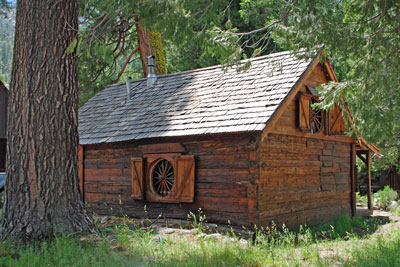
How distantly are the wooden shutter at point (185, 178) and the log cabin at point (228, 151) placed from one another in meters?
0.02

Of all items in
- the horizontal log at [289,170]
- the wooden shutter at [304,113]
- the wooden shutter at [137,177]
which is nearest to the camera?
the horizontal log at [289,170]

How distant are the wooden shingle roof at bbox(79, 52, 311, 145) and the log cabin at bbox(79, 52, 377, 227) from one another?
36 millimetres

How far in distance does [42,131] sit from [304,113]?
6.69 metres

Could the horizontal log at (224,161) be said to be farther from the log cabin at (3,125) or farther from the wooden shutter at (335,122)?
the log cabin at (3,125)

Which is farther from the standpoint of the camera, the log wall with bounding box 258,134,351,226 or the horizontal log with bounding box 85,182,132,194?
the horizontal log with bounding box 85,182,132,194

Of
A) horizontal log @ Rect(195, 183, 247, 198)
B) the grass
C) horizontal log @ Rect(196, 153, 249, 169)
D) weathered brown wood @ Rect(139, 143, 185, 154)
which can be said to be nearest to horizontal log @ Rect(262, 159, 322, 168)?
horizontal log @ Rect(196, 153, 249, 169)

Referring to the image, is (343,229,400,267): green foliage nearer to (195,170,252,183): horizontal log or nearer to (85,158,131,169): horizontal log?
(195,170,252,183): horizontal log

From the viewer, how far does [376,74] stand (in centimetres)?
959

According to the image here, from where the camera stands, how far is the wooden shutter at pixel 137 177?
38.0ft

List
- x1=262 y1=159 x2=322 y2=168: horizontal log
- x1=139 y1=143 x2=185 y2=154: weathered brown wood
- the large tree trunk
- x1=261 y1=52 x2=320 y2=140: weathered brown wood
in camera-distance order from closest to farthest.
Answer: the large tree trunk, x1=261 y1=52 x2=320 y2=140: weathered brown wood, x1=262 y1=159 x2=322 y2=168: horizontal log, x1=139 y1=143 x2=185 y2=154: weathered brown wood

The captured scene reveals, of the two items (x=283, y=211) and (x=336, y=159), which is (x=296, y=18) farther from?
(x=336, y=159)

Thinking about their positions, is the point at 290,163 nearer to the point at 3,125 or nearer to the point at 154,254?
the point at 154,254

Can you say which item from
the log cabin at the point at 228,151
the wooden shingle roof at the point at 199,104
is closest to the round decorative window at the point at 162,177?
the log cabin at the point at 228,151

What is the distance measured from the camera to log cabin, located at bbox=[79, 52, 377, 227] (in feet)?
33.0
